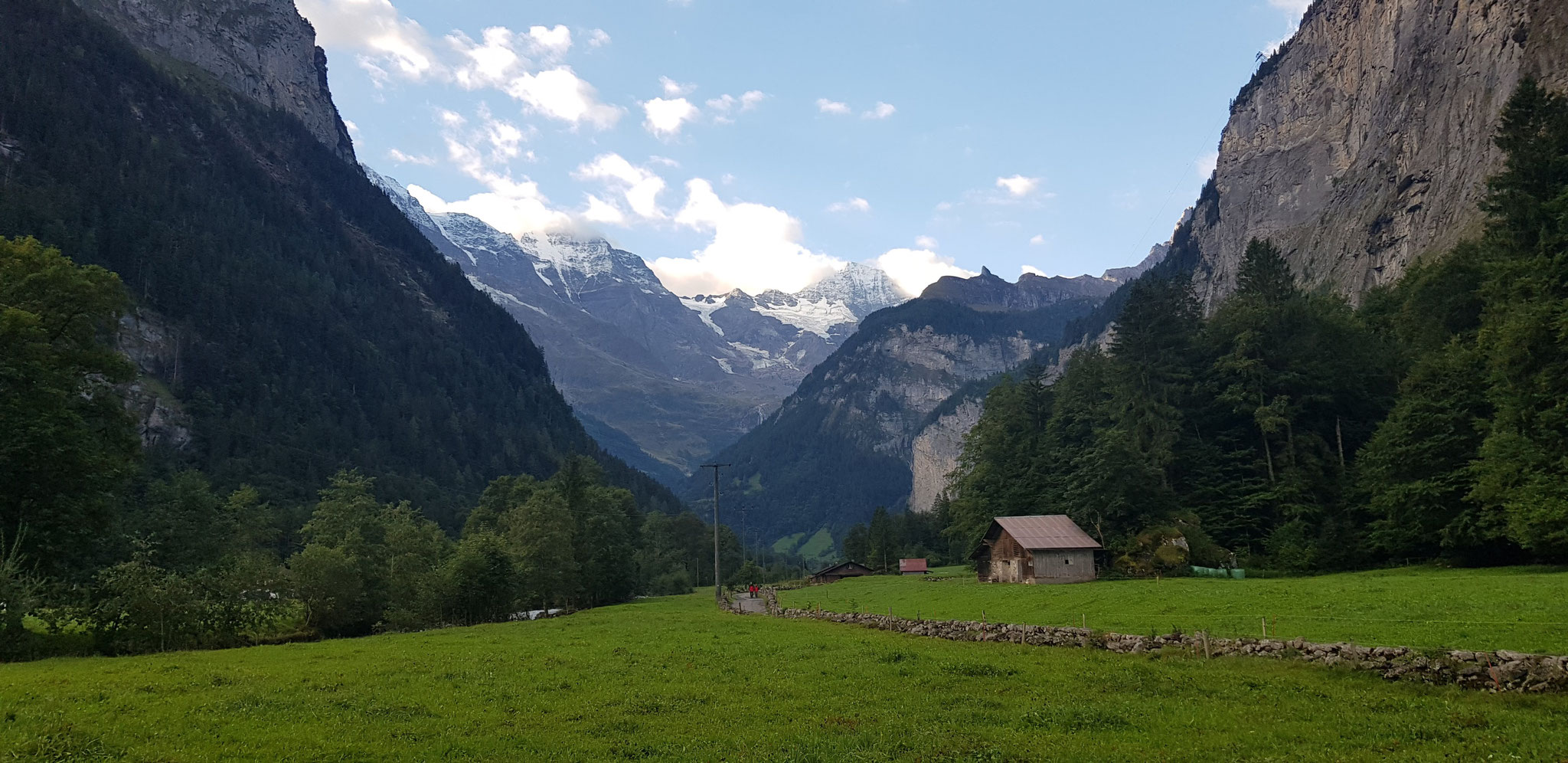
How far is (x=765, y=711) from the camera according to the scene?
1872 centimetres

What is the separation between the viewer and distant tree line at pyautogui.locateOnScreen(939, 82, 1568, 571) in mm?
48562

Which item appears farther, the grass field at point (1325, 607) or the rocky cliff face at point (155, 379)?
the rocky cliff face at point (155, 379)

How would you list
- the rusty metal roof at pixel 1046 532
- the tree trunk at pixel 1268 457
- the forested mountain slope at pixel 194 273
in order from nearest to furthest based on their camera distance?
1. the tree trunk at pixel 1268 457
2. the rusty metal roof at pixel 1046 532
3. the forested mountain slope at pixel 194 273

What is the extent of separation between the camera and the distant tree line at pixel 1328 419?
159ft

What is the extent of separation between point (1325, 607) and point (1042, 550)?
3698cm

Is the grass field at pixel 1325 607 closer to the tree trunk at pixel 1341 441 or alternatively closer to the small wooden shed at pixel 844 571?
the tree trunk at pixel 1341 441

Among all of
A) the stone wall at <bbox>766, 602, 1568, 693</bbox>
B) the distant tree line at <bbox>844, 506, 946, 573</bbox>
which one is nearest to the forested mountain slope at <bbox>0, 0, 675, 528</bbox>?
the distant tree line at <bbox>844, 506, 946, 573</bbox>

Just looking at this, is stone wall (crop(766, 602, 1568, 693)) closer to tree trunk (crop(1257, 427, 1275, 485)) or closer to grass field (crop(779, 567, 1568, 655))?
grass field (crop(779, 567, 1568, 655))

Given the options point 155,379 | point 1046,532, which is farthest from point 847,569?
point 155,379

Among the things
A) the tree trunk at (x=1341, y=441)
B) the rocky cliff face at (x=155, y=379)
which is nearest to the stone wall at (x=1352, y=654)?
the tree trunk at (x=1341, y=441)

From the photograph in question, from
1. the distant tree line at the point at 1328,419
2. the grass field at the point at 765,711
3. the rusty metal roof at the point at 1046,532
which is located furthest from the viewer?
the rusty metal roof at the point at 1046,532

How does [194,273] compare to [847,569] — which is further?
[194,273]

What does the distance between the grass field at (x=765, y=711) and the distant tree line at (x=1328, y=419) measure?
3711 centimetres

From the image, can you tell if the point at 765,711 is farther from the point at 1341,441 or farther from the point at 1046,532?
the point at 1341,441
